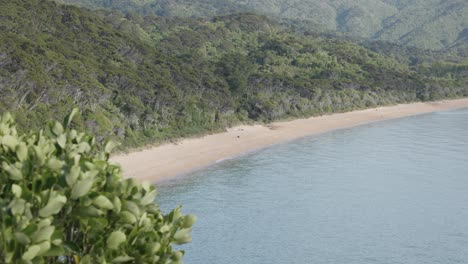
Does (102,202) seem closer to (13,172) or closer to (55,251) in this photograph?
(55,251)

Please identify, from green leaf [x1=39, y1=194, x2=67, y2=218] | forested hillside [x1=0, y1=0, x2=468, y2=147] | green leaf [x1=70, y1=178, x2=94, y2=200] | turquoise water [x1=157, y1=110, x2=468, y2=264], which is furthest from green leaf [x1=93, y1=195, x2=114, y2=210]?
forested hillside [x1=0, y1=0, x2=468, y2=147]

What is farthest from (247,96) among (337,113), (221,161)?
(221,161)

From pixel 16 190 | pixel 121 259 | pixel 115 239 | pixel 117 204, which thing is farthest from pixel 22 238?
pixel 121 259

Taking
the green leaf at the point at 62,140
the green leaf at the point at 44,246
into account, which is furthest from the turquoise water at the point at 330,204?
the green leaf at the point at 44,246

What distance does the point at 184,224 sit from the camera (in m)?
8.19

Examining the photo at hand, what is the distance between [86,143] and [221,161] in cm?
3739

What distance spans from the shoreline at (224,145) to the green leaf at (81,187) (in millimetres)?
29505

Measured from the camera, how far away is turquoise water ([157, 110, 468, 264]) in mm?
27016

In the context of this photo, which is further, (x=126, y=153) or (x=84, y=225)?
(x=126, y=153)

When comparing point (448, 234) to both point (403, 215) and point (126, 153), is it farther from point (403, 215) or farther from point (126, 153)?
point (126, 153)

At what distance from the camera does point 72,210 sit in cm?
716

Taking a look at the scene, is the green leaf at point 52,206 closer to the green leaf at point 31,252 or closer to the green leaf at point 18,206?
the green leaf at point 18,206

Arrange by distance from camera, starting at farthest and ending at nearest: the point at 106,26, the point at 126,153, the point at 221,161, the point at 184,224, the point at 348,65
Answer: the point at 348,65 < the point at 106,26 < the point at 221,161 < the point at 126,153 < the point at 184,224

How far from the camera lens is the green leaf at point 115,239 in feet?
23.2
